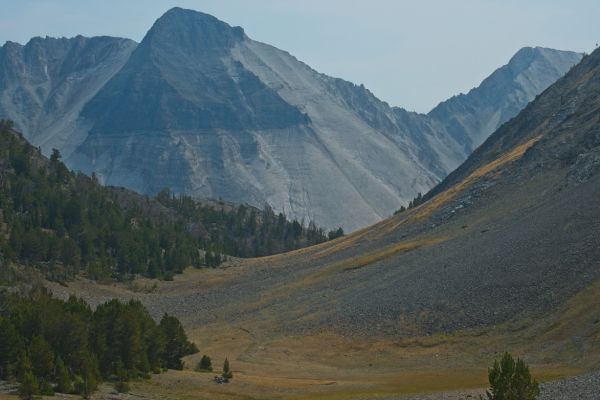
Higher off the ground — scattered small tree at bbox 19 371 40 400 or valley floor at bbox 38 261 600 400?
valley floor at bbox 38 261 600 400

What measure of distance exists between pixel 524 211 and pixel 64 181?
106 m

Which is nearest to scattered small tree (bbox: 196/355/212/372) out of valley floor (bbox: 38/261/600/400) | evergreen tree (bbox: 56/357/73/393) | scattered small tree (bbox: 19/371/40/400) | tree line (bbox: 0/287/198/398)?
valley floor (bbox: 38/261/600/400)

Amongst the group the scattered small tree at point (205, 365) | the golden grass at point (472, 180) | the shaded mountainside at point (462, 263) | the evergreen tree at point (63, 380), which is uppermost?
the golden grass at point (472, 180)

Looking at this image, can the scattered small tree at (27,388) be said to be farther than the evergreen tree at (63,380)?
No

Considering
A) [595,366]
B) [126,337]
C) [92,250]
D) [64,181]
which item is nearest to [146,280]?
[92,250]

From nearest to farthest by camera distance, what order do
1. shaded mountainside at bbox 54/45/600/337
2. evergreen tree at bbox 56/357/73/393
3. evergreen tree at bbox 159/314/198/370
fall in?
evergreen tree at bbox 56/357/73/393
evergreen tree at bbox 159/314/198/370
shaded mountainside at bbox 54/45/600/337

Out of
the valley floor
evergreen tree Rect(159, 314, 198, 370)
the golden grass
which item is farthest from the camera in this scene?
the golden grass

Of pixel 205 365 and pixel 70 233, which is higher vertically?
pixel 70 233

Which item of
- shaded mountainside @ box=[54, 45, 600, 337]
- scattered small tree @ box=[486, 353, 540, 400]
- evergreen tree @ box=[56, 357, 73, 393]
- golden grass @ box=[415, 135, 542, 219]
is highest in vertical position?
golden grass @ box=[415, 135, 542, 219]

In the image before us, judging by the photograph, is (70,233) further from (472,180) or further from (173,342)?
(173,342)

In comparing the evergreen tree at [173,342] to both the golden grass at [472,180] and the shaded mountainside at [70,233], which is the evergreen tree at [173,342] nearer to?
the shaded mountainside at [70,233]

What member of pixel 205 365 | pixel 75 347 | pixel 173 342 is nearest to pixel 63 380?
pixel 75 347

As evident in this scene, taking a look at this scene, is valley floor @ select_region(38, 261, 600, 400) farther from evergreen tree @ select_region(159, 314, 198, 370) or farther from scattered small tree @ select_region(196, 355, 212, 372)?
evergreen tree @ select_region(159, 314, 198, 370)

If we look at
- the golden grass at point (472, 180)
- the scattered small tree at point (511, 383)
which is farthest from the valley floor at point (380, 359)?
the golden grass at point (472, 180)
